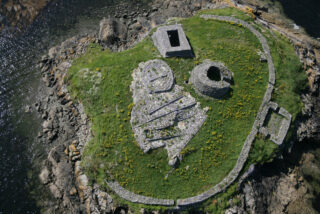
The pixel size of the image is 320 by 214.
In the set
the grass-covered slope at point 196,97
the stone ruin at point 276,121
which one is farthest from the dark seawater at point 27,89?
the stone ruin at point 276,121

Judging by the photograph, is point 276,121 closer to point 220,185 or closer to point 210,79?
point 210,79

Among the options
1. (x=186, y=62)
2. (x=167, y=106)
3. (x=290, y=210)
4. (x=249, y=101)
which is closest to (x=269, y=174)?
(x=290, y=210)

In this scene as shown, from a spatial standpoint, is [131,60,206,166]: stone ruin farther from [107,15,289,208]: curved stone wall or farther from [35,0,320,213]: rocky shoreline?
[35,0,320,213]: rocky shoreline

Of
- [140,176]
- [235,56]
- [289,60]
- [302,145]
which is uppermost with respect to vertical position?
[235,56]

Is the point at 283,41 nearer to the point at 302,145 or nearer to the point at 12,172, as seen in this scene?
the point at 302,145

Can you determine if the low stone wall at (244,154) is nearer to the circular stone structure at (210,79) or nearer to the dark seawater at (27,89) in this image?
the circular stone structure at (210,79)

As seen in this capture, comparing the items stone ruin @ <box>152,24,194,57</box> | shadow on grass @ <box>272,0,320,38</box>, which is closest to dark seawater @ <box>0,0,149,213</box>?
stone ruin @ <box>152,24,194,57</box>
